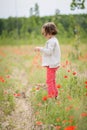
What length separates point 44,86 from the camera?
114 inches

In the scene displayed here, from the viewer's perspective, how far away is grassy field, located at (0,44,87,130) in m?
2.32

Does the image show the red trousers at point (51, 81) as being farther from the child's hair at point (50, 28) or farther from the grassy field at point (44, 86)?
the child's hair at point (50, 28)

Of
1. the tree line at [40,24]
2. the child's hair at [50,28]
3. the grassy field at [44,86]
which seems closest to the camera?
the grassy field at [44,86]

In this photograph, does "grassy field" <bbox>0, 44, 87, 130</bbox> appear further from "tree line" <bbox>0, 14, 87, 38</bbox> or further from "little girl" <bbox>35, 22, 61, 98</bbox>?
"tree line" <bbox>0, 14, 87, 38</bbox>

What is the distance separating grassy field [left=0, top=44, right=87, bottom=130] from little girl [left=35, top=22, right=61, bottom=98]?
64 mm

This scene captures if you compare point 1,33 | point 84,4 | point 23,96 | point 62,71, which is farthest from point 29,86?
point 84,4

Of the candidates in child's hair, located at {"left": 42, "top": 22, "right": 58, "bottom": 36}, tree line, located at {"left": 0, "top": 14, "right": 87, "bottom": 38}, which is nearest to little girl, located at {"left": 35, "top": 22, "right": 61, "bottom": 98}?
child's hair, located at {"left": 42, "top": 22, "right": 58, "bottom": 36}

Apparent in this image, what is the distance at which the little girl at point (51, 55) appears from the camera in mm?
2645

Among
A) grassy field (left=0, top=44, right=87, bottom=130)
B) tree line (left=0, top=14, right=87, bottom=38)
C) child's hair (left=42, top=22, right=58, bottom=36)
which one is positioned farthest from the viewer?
tree line (left=0, top=14, right=87, bottom=38)

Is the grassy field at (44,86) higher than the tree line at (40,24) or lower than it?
lower

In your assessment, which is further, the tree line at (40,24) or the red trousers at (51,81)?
the tree line at (40,24)

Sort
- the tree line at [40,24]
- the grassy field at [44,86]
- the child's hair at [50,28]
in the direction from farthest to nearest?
the tree line at [40,24] → the child's hair at [50,28] → the grassy field at [44,86]

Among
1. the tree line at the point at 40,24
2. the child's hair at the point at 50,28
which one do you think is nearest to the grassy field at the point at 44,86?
the tree line at the point at 40,24

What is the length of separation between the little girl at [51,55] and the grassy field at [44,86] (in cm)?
6
